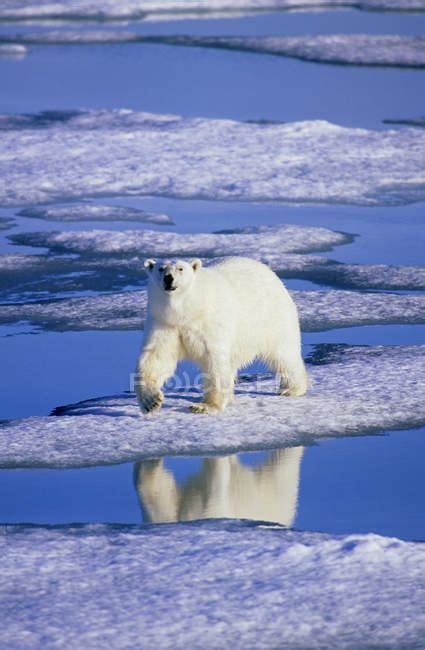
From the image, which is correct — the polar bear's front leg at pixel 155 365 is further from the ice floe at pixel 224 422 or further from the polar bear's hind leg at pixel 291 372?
the polar bear's hind leg at pixel 291 372

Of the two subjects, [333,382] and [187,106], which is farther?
[187,106]

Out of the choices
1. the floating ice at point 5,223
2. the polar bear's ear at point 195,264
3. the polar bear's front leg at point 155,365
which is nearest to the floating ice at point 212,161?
the floating ice at point 5,223

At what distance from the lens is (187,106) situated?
15.5 m

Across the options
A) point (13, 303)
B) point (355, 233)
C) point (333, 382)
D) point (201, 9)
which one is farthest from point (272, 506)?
point (201, 9)

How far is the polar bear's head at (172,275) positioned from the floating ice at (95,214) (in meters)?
4.68

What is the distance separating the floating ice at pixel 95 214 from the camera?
408 inches

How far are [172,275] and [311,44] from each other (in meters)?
15.1

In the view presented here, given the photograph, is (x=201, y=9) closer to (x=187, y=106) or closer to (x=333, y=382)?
(x=187, y=106)

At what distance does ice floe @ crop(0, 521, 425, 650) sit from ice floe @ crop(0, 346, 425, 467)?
720 mm

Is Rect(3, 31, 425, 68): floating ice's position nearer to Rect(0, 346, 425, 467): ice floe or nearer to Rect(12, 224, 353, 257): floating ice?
Rect(12, 224, 353, 257): floating ice

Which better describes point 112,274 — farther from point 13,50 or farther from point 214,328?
point 13,50

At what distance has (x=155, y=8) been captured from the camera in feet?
83.6

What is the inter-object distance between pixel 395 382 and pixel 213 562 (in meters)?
2.21

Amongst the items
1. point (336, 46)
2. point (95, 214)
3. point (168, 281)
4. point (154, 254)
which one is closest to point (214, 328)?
point (168, 281)
